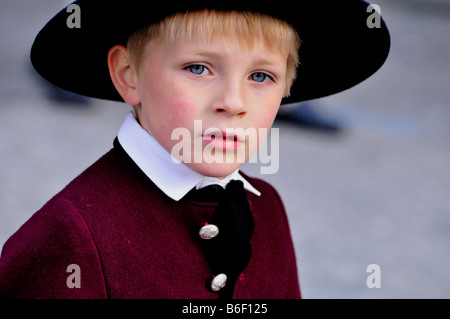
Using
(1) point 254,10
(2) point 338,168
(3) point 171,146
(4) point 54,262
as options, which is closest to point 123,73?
(3) point 171,146

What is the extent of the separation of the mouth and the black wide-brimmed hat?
0.26m

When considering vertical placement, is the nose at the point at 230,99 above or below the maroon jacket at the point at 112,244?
above

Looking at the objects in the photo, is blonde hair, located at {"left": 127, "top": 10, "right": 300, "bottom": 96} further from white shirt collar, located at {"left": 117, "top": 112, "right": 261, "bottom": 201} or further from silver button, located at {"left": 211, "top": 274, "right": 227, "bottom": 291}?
silver button, located at {"left": 211, "top": 274, "right": 227, "bottom": 291}

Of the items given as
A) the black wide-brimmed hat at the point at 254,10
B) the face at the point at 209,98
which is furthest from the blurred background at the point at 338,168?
the face at the point at 209,98

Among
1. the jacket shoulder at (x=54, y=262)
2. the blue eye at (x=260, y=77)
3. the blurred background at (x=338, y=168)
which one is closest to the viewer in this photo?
the jacket shoulder at (x=54, y=262)

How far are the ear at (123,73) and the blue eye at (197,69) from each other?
0.56 feet

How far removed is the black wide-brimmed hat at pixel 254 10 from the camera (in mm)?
1431

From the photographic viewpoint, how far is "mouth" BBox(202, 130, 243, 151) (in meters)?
1.37

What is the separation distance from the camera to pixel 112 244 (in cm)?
139

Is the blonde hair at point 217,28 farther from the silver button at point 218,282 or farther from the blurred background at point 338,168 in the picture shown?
the blurred background at point 338,168

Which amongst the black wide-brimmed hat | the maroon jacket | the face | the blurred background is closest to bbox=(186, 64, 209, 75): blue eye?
the face

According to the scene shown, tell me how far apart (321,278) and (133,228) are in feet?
8.29

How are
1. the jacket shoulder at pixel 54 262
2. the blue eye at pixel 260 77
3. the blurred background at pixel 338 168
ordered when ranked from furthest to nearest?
the blurred background at pixel 338 168, the blue eye at pixel 260 77, the jacket shoulder at pixel 54 262
